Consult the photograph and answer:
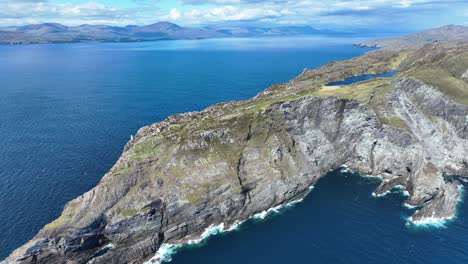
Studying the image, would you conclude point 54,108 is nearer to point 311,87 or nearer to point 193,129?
point 193,129

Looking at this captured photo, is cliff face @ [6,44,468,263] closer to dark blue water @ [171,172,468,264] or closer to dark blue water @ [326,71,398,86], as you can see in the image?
dark blue water @ [171,172,468,264]

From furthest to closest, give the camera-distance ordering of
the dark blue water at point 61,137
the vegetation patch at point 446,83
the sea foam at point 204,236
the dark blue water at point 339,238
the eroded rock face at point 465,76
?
the eroded rock face at point 465,76, the vegetation patch at point 446,83, the dark blue water at point 61,137, the sea foam at point 204,236, the dark blue water at point 339,238

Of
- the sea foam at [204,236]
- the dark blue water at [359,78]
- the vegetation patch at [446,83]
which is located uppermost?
the vegetation patch at [446,83]

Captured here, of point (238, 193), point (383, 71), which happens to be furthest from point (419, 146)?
point (383, 71)

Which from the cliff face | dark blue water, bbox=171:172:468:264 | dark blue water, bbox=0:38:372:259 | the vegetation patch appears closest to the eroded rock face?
the cliff face

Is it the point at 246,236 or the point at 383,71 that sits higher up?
the point at 383,71

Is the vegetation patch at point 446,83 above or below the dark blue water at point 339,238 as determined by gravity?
above

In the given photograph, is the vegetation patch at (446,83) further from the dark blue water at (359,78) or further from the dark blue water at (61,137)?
the dark blue water at (61,137)

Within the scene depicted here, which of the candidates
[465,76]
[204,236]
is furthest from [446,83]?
[204,236]

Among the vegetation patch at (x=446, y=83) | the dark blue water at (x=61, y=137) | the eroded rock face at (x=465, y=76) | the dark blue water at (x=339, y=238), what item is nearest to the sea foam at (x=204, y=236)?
the dark blue water at (x=339, y=238)
